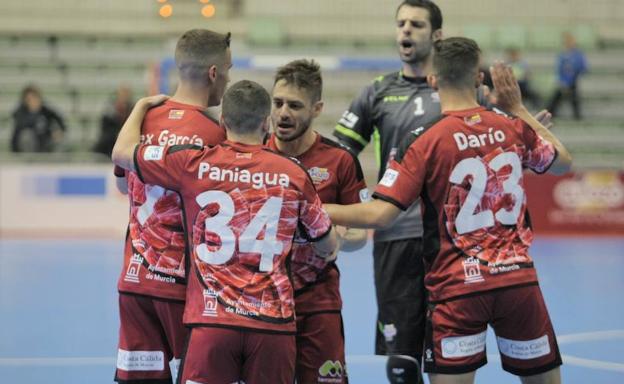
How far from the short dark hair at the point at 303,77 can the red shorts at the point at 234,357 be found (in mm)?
1302

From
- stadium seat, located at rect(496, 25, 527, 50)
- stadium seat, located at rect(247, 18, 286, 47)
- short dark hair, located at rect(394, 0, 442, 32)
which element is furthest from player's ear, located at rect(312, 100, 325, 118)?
stadium seat, located at rect(496, 25, 527, 50)

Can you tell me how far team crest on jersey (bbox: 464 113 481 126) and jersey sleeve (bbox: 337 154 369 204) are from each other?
68 cm

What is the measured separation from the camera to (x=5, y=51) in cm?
2158

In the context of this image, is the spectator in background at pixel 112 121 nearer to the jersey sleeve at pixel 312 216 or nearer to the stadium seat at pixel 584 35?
the stadium seat at pixel 584 35

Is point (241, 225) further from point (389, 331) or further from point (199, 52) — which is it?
point (389, 331)

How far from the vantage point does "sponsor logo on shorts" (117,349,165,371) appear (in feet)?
16.6

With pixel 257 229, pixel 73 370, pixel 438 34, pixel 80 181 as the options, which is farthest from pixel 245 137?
pixel 80 181

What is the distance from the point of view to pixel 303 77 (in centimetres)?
522

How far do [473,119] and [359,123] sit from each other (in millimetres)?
1459

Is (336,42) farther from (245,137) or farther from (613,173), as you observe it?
(245,137)

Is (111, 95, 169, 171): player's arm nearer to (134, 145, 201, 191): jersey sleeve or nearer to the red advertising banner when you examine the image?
(134, 145, 201, 191): jersey sleeve

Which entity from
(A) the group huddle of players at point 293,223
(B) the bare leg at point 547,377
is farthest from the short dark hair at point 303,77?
(B) the bare leg at point 547,377

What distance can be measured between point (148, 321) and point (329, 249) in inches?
38.3

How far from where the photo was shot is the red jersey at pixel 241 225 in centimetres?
452
